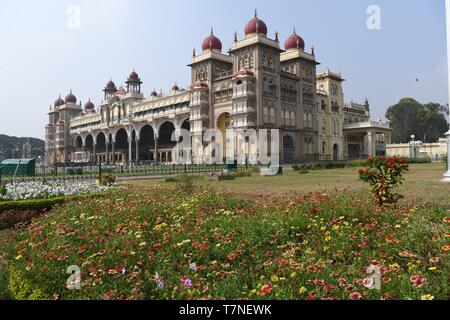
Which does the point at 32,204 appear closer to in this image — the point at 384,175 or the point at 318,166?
the point at 384,175

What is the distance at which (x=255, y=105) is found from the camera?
5041cm

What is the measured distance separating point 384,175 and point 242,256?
17.2 feet

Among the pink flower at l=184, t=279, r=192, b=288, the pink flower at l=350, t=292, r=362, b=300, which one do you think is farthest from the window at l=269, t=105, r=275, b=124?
the pink flower at l=350, t=292, r=362, b=300

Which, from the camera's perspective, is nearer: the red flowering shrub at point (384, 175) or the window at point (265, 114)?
the red flowering shrub at point (384, 175)

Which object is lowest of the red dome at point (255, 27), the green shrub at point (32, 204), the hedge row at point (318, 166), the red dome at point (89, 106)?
the green shrub at point (32, 204)

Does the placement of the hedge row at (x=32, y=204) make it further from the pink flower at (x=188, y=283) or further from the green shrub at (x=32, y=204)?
the pink flower at (x=188, y=283)

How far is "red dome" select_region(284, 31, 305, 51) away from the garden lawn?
5795 centimetres

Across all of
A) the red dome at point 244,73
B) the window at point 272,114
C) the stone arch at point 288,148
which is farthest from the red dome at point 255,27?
the stone arch at point 288,148

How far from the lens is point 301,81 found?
58.6 meters

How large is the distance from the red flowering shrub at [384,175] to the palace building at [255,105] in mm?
40600

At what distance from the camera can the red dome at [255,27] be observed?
5184 centimetres

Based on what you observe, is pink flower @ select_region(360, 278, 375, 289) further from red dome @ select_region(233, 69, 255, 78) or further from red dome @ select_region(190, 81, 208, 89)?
red dome @ select_region(190, 81, 208, 89)
